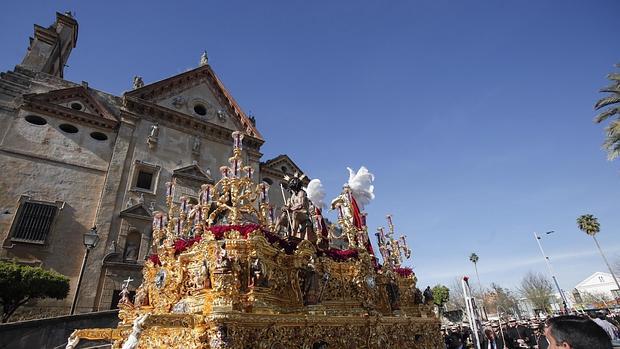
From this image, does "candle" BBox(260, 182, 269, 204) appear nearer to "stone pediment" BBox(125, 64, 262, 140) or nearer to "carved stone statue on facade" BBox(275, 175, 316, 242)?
"carved stone statue on facade" BBox(275, 175, 316, 242)

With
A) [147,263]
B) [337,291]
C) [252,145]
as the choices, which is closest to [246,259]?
[337,291]

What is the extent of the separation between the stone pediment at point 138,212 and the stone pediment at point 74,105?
6453mm

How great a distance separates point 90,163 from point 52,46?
36.5 feet

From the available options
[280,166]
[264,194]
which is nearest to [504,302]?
[280,166]

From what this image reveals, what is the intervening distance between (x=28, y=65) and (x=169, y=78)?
9093 mm

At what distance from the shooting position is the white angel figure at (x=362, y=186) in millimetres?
13377

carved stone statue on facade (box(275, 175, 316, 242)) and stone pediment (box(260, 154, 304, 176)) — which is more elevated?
stone pediment (box(260, 154, 304, 176))

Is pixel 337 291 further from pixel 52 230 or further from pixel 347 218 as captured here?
pixel 52 230

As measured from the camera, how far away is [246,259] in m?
7.29

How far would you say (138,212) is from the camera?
19.5m

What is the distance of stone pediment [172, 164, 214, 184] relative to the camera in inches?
871

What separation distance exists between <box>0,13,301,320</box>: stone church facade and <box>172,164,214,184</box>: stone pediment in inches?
2.8

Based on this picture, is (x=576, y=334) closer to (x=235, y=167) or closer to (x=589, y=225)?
(x=235, y=167)

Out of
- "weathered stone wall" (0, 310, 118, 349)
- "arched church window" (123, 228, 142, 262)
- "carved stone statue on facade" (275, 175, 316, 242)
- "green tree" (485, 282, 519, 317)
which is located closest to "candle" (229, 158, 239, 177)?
"carved stone statue on facade" (275, 175, 316, 242)
